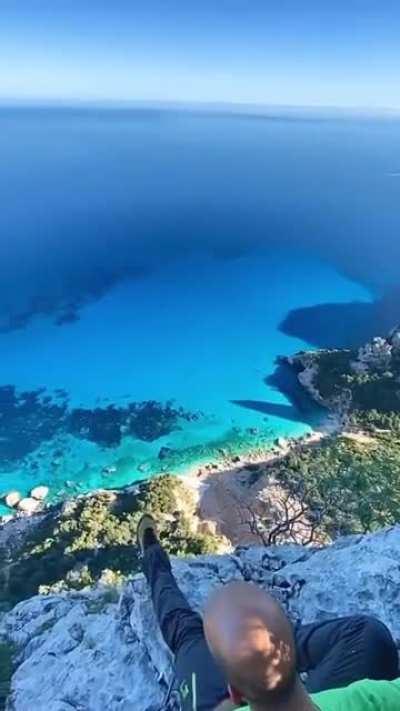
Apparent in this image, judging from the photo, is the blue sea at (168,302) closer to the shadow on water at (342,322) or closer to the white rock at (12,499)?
the shadow on water at (342,322)

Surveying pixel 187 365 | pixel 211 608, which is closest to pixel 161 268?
pixel 187 365

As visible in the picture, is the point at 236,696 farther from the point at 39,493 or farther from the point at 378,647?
the point at 39,493

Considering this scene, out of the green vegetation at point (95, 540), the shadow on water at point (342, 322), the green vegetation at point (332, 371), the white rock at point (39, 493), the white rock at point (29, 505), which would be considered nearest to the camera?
the green vegetation at point (95, 540)

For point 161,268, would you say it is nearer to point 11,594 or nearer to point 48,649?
point 11,594

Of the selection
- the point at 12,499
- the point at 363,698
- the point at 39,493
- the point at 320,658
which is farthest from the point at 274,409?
the point at 363,698

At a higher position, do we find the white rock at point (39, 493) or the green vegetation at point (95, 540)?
the green vegetation at point (95, 540)

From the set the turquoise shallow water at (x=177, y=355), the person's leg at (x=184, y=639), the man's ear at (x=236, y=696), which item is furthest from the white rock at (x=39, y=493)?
the man's ear at (x=236, y=696)

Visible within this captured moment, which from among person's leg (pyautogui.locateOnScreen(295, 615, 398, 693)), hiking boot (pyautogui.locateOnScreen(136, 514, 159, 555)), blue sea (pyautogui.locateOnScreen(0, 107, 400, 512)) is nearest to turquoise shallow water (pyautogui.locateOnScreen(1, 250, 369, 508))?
blue sea (pyautogui.locateOnScreen(0, 107, 400, 512))
